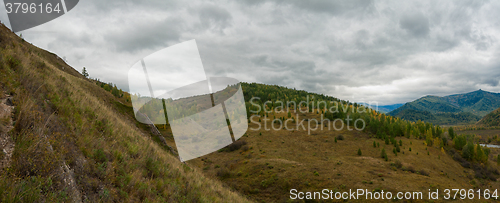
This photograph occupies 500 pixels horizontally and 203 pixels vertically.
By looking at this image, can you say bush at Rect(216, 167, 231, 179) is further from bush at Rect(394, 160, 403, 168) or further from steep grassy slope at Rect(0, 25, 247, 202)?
bush at Rect(394, 160, 403, 168)

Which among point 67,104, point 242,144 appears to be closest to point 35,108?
point 67,104

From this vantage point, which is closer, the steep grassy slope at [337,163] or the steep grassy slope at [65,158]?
the steep grassy slope at [65,158]

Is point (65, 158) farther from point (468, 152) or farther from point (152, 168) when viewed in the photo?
point (468, 152)

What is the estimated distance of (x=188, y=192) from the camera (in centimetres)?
852

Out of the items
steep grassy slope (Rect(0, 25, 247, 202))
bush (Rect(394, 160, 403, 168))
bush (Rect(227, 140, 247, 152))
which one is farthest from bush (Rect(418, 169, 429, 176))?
steep grassy slope (Rect(0, 25, 247, 202))

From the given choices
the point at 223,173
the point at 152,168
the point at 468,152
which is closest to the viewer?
the point at 152,168

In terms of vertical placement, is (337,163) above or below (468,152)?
below

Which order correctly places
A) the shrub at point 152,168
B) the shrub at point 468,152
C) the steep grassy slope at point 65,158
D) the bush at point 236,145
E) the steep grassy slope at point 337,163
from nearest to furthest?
1. the steep grassy slope at point 65,158
2. the shrub at point 152,168
3. the steep grassy slope at point 337,163
4. the bush at point 236,145
5. the shrub at point 468,152

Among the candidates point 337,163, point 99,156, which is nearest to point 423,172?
point 337,163

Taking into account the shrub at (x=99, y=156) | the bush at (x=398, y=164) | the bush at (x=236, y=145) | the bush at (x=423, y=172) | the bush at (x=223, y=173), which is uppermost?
the shrub at (x=99, y=156)

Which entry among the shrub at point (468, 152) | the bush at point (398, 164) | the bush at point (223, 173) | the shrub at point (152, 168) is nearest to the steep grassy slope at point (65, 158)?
the shrub at point (152, 168)

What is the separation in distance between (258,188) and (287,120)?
37.3m

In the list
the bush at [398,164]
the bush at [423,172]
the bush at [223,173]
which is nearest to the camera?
the bush at [223,173]

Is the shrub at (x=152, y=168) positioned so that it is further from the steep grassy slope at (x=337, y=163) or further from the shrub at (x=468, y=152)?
the shrub at (x=468, y=152)
